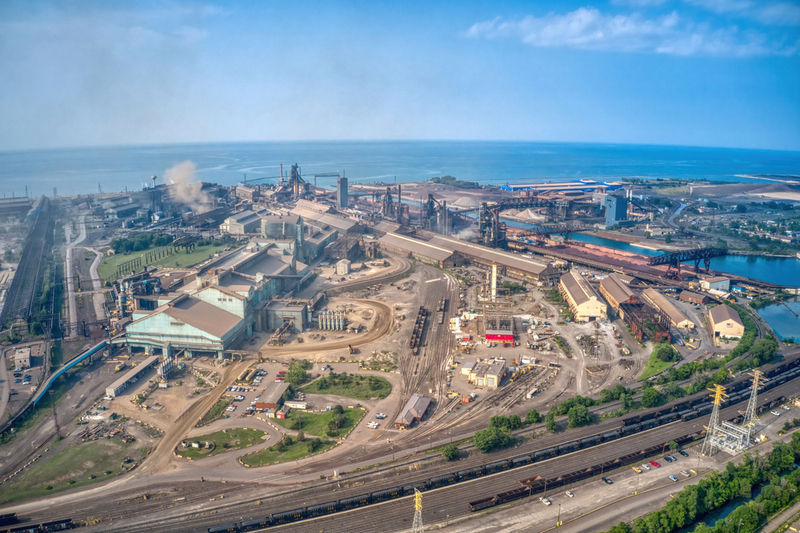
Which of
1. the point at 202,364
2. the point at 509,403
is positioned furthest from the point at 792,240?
the point at 202,364

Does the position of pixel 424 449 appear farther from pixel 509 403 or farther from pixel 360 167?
pixel 360 167

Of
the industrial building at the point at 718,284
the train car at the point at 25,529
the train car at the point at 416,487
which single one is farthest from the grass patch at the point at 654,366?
the train car at the point at 25,529

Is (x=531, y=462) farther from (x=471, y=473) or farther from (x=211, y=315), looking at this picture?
(x=211, y=315)

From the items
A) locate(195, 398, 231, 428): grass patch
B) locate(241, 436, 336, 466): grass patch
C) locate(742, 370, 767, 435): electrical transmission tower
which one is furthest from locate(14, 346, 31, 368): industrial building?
Result: locate(742, 370, 767, 435): electrical transmission tower

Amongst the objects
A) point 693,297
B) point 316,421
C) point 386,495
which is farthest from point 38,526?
point 693,297

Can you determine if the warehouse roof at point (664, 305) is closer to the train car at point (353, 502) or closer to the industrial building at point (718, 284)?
the industrial building at point (718, 284)
